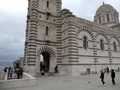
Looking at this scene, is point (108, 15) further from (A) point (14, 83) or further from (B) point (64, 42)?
(A) point (14, 83)

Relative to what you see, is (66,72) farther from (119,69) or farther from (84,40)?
(119,69)

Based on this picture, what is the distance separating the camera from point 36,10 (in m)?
20.9

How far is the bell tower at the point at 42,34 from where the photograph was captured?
18.8 meters

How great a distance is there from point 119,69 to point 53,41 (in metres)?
18.7

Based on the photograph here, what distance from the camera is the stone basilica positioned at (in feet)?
62.1

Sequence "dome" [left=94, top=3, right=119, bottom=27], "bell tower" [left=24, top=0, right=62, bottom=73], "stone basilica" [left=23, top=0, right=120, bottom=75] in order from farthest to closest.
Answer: "dome" [left=94, top=3, right=119, bottom=27], "stone basilica" [left=23, top=0, right=120, bottom=75], "bell tower" [left=24, top=0, right=62, bottom=73]

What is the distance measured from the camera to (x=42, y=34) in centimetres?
2091

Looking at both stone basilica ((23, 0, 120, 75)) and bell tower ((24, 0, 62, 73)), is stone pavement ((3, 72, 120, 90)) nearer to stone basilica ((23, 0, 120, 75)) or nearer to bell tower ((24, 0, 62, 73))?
stone basilica ((23, 0, 120, 75))

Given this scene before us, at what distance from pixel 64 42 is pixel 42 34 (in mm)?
4953

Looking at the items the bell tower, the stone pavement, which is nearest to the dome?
the bell tower

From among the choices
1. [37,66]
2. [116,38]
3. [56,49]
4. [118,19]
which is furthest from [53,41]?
[118,19]

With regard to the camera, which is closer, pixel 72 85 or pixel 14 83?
pixel 14 83

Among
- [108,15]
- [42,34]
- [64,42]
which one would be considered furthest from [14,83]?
[108,15]

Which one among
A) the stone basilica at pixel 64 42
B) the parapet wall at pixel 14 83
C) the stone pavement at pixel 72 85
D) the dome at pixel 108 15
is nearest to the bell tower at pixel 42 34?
the stone basilica at pixel 64 42
